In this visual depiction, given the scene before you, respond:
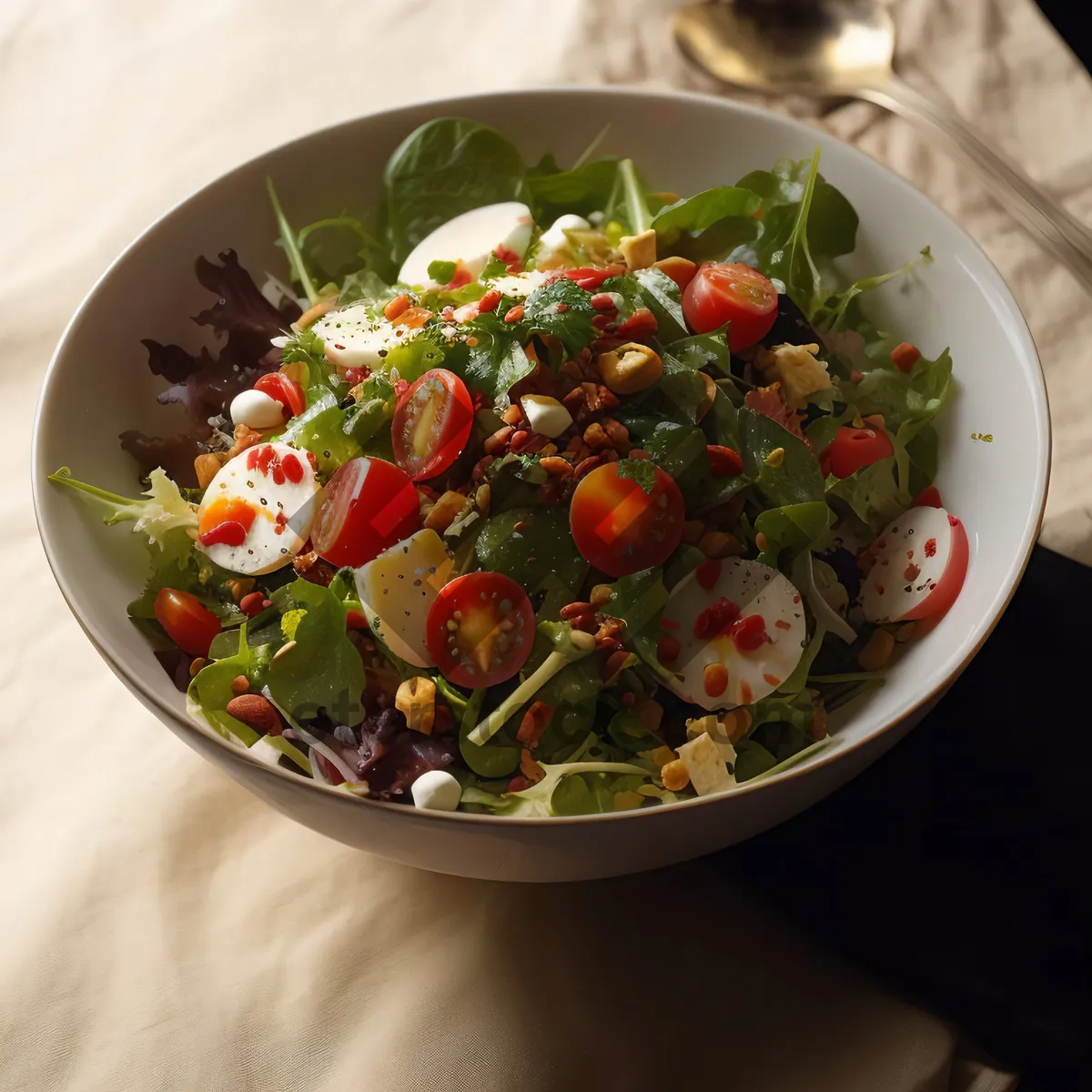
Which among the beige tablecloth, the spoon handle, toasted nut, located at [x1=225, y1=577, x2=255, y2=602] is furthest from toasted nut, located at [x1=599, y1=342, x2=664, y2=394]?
the spoon handle

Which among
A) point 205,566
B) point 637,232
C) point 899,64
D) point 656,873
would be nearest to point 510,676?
point 656,873

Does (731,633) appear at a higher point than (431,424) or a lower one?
lower

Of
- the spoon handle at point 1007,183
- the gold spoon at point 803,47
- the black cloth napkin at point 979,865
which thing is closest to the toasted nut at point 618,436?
the black cloth napkin at point 979,865

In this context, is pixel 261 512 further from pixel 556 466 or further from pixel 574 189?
pixel 574 189

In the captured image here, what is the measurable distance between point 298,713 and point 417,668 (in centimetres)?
16

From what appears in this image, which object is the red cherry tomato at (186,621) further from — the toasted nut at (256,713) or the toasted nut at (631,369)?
the toasted nut at (631,369)

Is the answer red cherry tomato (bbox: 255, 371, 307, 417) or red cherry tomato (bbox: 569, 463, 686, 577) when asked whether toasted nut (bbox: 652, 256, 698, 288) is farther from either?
red cherry tomato (bbox: 255, 371, 307, 417)

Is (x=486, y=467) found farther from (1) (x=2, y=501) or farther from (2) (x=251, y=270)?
(1) (x=2, y=501)

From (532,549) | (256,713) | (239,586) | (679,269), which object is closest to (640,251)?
(679,269)

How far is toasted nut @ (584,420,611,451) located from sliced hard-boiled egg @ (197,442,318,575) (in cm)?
37

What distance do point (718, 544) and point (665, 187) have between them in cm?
83

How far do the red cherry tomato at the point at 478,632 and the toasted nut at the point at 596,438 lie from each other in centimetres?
21

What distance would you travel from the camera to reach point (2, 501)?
1938 mm

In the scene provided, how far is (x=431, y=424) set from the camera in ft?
4.46
